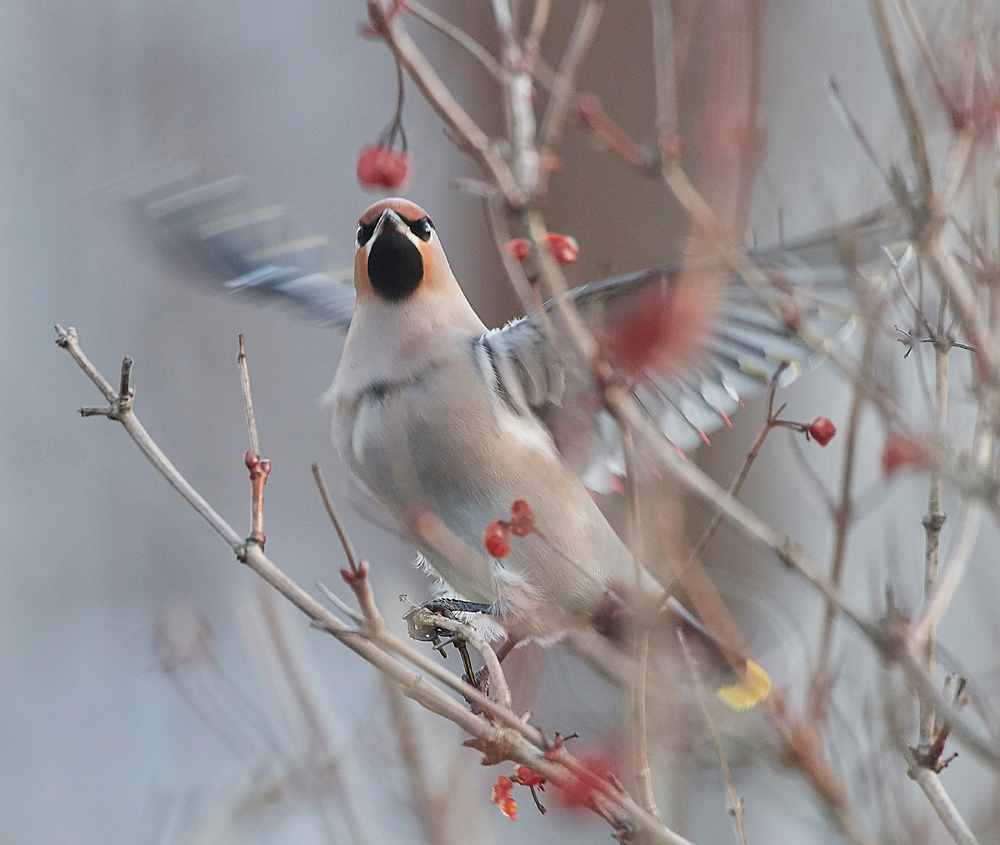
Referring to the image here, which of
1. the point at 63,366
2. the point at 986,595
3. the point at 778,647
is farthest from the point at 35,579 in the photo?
the point at 986,595

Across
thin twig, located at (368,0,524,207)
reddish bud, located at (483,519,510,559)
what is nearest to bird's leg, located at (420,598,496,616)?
reddish bud, located at (483,519,510,559)

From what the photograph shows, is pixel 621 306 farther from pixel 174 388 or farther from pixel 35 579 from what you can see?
pixel 35 579

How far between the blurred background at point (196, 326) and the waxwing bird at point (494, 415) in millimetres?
820

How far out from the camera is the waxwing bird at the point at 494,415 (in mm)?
2568

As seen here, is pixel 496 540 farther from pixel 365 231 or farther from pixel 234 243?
pixel 234 243

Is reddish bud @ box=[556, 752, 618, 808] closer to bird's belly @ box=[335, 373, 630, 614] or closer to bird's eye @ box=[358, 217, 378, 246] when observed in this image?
bird's belly @ box=[335, 373, 630, 614]

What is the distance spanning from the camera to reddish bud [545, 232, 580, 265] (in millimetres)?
2078

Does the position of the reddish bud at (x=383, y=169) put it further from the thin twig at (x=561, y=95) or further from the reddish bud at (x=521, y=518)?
the reddish bud at (x=521, y=518)

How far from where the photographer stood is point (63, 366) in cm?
701

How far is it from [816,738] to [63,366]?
6.15 m

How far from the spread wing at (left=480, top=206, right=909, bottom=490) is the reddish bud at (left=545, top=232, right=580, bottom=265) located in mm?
134

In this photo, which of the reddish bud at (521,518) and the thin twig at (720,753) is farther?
the reddish bud at (521,518)

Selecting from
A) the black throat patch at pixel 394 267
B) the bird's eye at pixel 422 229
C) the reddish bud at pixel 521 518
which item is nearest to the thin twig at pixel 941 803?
the reddish bud at pixel 521 518

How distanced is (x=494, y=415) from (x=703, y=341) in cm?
54
